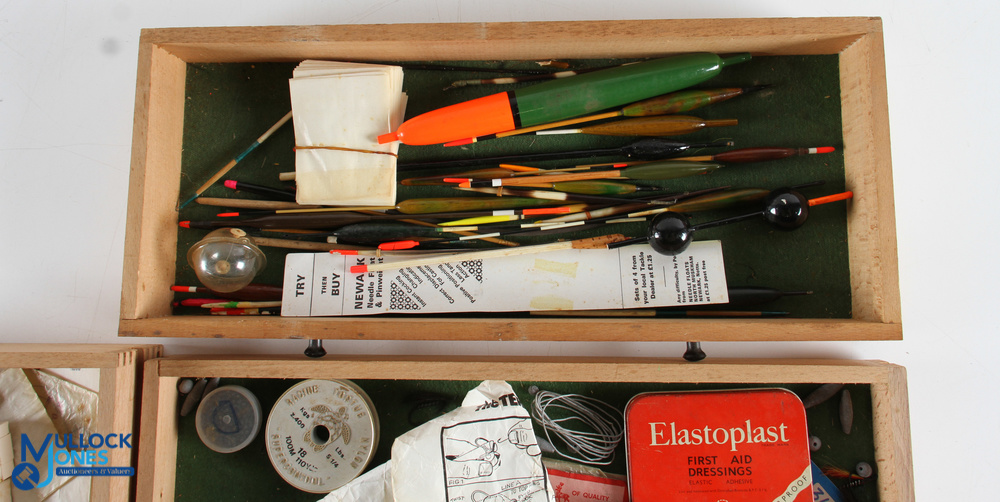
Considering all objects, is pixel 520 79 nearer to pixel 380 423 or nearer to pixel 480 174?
pixel 480 174

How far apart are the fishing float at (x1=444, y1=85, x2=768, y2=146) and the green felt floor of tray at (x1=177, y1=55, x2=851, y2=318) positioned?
0.05 meters

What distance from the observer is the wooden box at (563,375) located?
1126mm

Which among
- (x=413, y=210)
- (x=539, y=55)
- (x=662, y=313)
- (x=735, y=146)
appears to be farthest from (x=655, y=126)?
(x=413, y=210)

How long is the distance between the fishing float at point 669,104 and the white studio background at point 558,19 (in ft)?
0.83

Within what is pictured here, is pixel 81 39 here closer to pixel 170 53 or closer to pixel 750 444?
pixel 170 53

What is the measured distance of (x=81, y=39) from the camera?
138 centimetres

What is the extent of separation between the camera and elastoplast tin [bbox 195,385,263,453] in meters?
1.22

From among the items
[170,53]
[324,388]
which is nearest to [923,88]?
[324,388]

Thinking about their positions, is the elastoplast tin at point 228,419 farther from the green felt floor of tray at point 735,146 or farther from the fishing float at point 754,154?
the fishing float at point 754,154

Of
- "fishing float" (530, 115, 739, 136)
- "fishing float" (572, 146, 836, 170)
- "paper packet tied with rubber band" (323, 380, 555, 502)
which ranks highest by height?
"fishing float" (530, 115, 739, 136)

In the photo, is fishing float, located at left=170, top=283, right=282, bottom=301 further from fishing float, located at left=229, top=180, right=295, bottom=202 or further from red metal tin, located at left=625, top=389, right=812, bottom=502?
red metal tin, located at left=625, top=389, right=812, bottom=502

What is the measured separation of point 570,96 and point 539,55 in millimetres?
159

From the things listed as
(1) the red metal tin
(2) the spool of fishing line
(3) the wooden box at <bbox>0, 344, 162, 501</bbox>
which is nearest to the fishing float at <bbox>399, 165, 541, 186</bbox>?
(2) the spool of fishing line

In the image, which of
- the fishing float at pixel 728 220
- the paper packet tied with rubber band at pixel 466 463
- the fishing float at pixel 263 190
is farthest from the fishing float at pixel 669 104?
the paper packet tied with rubber band at pixel 466 463
